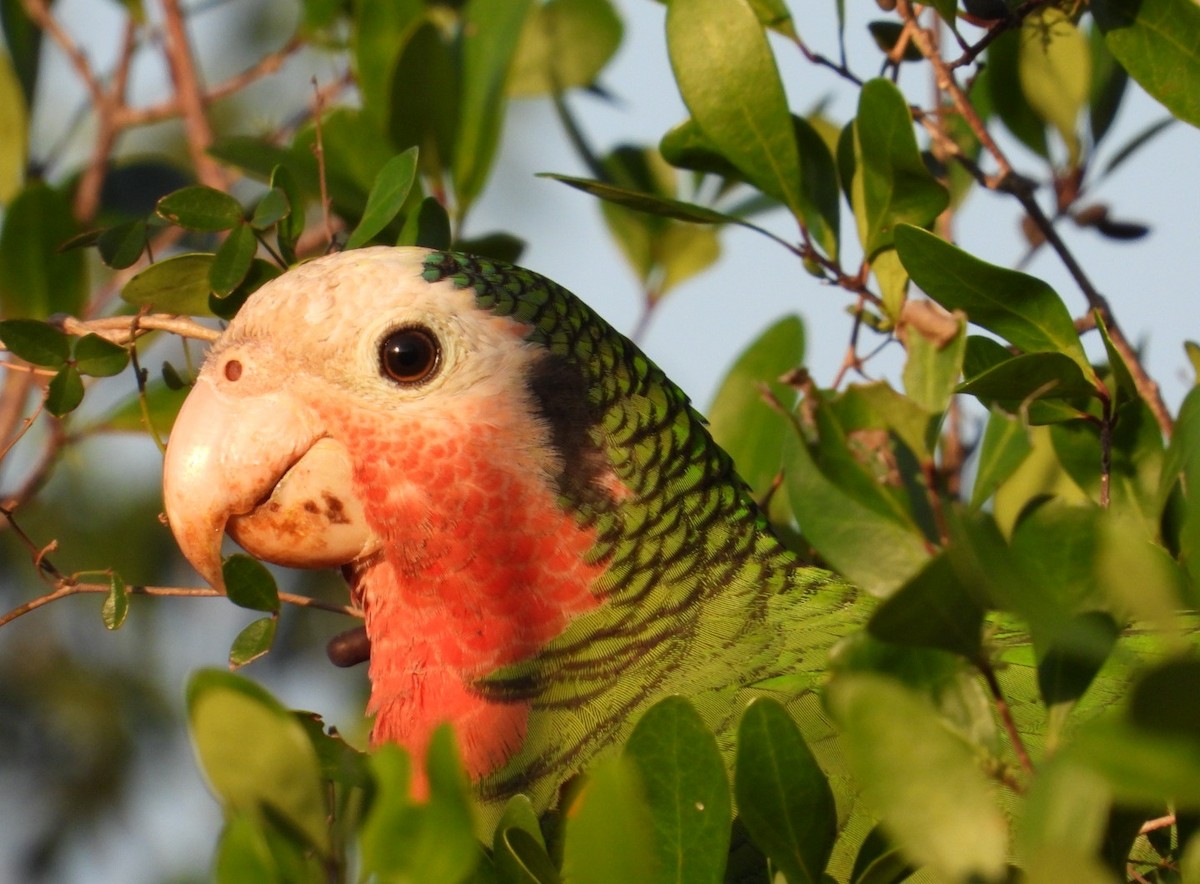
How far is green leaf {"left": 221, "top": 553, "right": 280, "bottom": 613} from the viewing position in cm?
176

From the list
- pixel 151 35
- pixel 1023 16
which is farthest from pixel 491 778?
pixel 151 35

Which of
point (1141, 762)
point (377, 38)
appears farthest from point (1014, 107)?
point (1141, 762)

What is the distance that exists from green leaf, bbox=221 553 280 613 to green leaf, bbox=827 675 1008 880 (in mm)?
1036

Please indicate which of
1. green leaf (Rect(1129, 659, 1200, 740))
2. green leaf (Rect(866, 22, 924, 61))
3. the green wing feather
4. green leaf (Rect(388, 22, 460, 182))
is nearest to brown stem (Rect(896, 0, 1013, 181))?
green leaf (Rect(866, 22, 924, 61))

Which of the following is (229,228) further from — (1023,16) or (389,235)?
(1023,16)

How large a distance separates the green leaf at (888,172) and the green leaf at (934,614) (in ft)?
3.16

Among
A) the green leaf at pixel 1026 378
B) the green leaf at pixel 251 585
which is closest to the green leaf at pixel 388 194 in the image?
the green leaf at pixel 251 585

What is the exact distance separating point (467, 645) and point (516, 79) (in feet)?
5.52

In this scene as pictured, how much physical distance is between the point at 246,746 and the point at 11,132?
2.42m

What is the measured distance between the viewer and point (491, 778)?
1.96 metres

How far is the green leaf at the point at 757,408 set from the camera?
274 centimetres

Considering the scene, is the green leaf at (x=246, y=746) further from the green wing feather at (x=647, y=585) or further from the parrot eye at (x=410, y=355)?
the parrot eye at (x=410, y=355)

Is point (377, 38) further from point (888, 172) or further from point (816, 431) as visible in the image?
point (816, 431)

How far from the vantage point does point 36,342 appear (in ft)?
6.31
